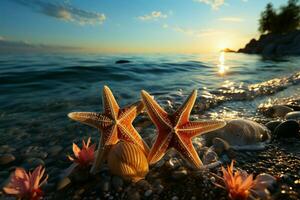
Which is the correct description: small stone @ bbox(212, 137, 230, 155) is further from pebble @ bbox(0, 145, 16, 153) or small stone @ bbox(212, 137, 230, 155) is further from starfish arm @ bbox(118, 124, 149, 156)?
pebble @ bbox(0, 145, 16, 153)

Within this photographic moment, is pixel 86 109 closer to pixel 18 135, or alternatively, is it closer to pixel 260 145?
pixel 18 135

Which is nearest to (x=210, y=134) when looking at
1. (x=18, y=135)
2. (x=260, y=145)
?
(x=260, y=145)

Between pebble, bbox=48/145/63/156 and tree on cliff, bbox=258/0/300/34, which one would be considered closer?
pebble, bbox=48/145/63/156

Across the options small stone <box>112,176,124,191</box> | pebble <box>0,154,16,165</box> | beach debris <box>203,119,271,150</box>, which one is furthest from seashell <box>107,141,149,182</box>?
pebble <box>0,154,16,165</box>

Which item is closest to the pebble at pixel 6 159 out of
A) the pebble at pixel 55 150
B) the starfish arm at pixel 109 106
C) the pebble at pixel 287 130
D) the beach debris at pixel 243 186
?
the pebble at pixel 55 150

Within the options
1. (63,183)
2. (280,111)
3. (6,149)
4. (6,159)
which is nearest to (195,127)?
(63,183)

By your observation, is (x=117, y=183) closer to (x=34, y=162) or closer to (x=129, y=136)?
(x=129, y=136)

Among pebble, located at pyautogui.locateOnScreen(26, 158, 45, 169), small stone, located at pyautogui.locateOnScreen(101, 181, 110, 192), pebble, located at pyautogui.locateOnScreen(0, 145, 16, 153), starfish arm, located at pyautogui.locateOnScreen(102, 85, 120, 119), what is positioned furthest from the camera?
pebble, located at pyautogui.locateOnScreen(0, 145, 16, 153)
